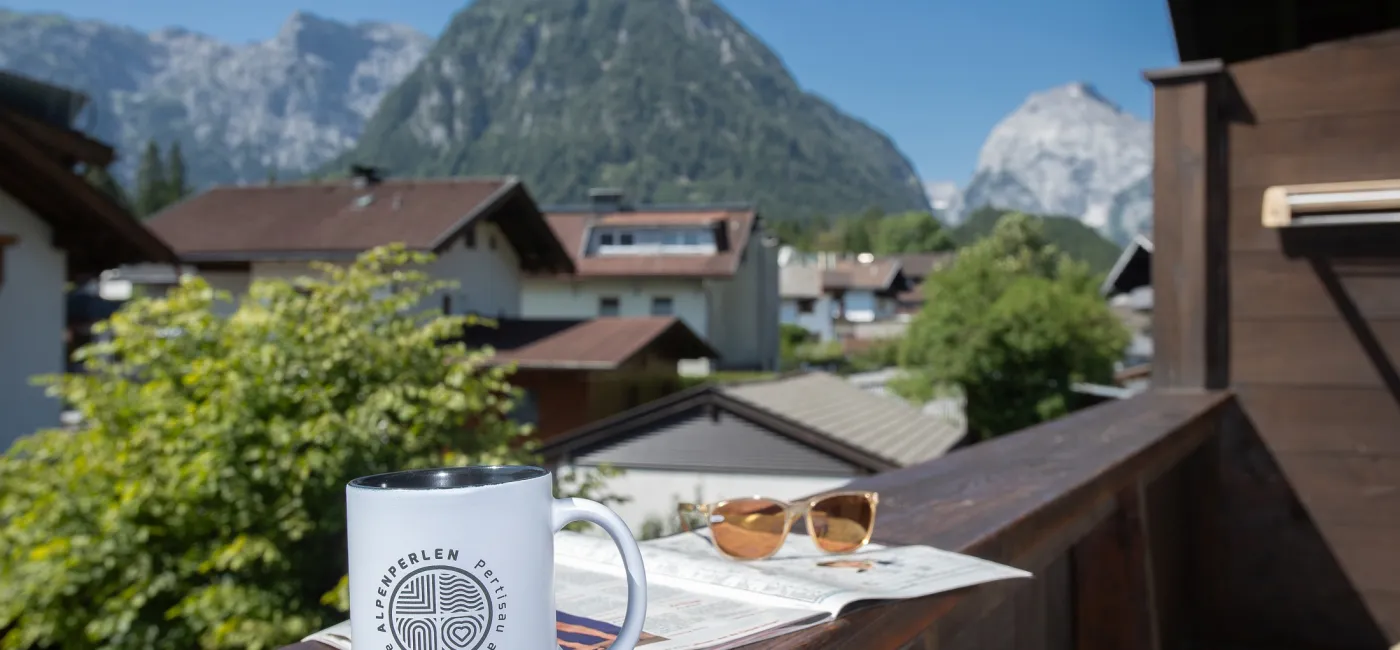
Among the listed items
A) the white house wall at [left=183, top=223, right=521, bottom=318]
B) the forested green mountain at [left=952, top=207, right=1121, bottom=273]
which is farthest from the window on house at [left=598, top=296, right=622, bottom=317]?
the forested green mountain at [left=952, top=207, right=1121, bottom=273]

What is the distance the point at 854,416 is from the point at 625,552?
44.3 feet

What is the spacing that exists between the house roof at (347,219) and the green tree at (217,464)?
38.9ft

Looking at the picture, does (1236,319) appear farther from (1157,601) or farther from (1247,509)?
(1157,601)

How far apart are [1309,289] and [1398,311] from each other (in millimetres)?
234

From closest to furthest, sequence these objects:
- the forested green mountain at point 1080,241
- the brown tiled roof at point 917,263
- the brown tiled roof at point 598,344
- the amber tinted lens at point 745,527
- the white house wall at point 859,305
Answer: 1. the amber tinted lens at point 745,527
2. the brown tiled roof at point 598,344
3. the white house wall at point 859,305
4. the forested green mountain at point 1080,241
5. the brown tiled roof at point 917,263

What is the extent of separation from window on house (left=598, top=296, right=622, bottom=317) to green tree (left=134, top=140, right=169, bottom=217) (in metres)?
46.4

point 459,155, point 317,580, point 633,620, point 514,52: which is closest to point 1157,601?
point 633,620

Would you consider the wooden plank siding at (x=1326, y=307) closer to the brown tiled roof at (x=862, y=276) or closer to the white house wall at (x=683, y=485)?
the white house wall at (x=683, y=485)

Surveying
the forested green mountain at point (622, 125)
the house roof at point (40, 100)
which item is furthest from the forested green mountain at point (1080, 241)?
the house roof at point (40, 100)

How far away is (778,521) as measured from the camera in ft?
4.10

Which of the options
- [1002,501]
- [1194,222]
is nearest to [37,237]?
[1194,222]

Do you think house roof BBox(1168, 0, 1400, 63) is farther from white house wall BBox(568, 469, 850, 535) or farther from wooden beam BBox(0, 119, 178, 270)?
wooden beam BBox(0, 119, 178, 270)

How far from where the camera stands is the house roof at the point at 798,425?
1180 centimetres

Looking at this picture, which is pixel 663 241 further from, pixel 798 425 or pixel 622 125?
pixel 622 125
